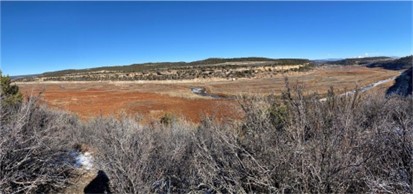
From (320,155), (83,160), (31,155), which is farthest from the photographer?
(83,160)

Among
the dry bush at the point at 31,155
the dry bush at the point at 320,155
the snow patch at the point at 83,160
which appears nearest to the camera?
the dry bush at the point at 320,155

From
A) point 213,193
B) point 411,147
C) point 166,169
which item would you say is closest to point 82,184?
point 166,169

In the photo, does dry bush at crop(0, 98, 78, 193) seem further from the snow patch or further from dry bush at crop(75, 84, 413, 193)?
dry bush at crop(75, 84, 413, 193)

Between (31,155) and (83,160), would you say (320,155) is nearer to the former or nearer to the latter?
(31,155)

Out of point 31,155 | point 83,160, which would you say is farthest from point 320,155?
point 83,160

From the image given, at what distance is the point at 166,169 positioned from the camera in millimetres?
10211

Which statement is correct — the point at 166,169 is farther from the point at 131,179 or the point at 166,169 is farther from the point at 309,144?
the point at 309,144

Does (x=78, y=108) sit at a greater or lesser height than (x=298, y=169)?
lesser

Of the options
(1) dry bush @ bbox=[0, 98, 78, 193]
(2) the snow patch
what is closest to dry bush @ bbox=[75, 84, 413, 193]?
(1) dry bush @ bbox=[0, 98, 78, 193]

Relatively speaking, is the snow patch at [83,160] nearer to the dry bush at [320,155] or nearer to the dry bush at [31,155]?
the dry bush at [31,155]

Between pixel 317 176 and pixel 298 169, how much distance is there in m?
0.53

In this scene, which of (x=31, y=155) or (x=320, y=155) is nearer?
(x=320, y=155)

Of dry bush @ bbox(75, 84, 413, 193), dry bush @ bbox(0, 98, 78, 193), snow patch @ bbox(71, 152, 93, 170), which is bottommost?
snow patch @ bbox(71, 152, 93, 170)

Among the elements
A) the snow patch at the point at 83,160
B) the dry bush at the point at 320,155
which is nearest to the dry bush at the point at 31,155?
the snow patch at the point at 83,160
